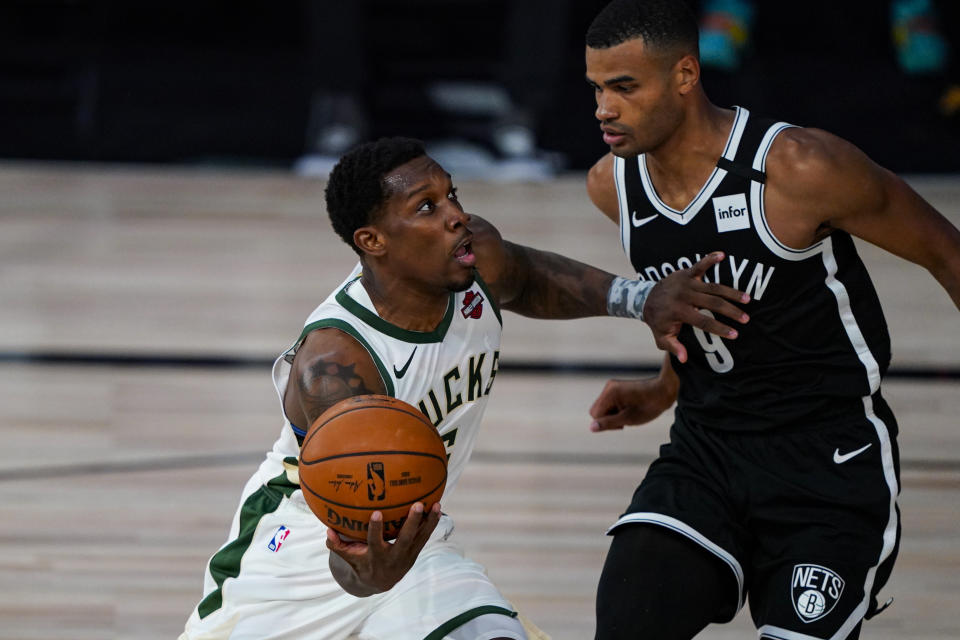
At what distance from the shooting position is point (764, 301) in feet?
10.2

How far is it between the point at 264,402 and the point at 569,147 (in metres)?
5.95

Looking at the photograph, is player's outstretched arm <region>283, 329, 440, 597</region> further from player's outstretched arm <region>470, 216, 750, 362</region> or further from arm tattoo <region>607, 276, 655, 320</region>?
arm tattoo <region>607, 276, 655, 320</region>

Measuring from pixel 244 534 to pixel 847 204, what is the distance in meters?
1.60

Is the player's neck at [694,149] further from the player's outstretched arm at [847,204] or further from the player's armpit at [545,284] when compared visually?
the player's armpit at [545,284]

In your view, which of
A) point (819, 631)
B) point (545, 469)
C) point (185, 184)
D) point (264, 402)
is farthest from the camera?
point (185, 184)

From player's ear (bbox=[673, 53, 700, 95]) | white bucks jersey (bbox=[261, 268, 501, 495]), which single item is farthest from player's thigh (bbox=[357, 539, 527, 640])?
player's ear (bbox=[673, 53, 700, 95])

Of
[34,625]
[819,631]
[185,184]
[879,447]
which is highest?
[879,447]

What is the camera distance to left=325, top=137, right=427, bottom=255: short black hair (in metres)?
2.99

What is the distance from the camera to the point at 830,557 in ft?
9.95

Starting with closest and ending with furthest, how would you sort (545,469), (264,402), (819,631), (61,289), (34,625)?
1. (819,631)
2. (34,625)
3. (545,469)
4. (264,402)
5. (61,289)

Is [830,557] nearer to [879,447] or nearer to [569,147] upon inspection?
[879,447]

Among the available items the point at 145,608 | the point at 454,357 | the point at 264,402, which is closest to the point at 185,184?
the point at 264,402

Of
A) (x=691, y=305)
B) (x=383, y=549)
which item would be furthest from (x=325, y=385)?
(x=691, y=305)

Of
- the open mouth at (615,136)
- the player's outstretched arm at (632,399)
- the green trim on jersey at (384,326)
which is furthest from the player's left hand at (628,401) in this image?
the open mouth at (615,136)
